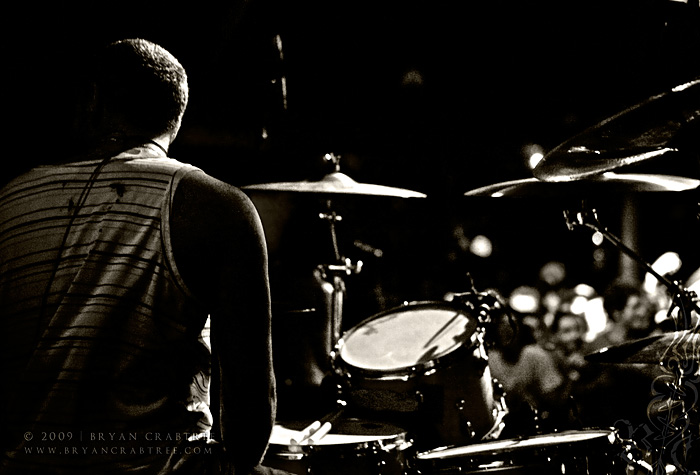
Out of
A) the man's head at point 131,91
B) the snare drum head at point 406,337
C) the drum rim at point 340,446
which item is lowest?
the drum rim at point 340,446

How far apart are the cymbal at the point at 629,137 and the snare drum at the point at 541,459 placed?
88cm

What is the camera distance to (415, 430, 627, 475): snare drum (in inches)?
78.7

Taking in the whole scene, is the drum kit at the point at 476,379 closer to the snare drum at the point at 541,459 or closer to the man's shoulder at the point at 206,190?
the snare drum at the point at 541,459

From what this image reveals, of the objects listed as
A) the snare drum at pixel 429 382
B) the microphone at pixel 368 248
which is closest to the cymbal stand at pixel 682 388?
the snare drum at pixel 429 382

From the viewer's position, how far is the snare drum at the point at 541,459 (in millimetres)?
1998

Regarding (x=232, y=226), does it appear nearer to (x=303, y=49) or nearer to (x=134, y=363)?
(x=134, y=363)

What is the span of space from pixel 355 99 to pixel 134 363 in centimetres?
339

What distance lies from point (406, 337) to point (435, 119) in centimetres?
215

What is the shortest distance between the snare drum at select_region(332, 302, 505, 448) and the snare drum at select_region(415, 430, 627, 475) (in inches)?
21.5

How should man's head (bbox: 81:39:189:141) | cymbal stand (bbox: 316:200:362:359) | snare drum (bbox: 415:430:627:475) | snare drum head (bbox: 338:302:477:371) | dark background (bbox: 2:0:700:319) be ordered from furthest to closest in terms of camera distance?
dark background (bbox: 2:0:700:319)
cymbal stand (bbox: 316:200:362:359)
snare drum head (bbox: 338:302:477:371)
snare drum (bbox: 415:430:627:475)
man's head (bbox: 81:39:189:141)

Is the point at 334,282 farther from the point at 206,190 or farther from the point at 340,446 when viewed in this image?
the point at 206,190

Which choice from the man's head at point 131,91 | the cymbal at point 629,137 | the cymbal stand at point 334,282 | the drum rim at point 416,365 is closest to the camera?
the man's head at point 131,91

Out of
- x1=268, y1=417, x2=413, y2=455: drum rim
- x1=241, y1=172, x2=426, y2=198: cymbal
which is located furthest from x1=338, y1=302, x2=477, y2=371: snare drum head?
x1=241, y1=172, x2=426, y2=198: cymbal

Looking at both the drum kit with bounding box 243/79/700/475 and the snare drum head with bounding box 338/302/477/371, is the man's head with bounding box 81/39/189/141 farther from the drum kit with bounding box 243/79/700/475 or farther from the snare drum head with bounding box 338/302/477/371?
the snare drum head with bounding box 338/302/477/371
